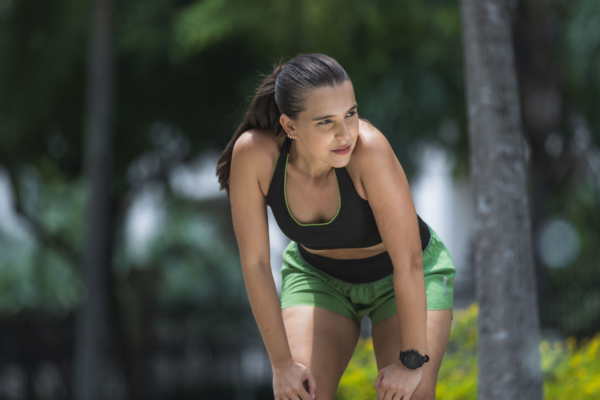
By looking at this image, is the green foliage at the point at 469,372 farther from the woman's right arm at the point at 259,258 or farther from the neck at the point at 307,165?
the neck at the point at 307,165

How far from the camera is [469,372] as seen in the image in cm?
520

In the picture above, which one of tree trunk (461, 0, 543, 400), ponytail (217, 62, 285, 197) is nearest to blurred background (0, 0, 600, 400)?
tree trunk (461, 0, 543, 400)

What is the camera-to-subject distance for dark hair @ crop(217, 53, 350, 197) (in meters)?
2.09

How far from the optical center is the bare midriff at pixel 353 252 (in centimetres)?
246

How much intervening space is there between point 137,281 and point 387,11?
6.09 meters

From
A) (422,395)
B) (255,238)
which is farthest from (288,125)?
(422,395)

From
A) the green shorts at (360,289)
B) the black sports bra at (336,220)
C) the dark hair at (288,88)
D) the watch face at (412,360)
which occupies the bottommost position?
→ the watch face at (412,360)

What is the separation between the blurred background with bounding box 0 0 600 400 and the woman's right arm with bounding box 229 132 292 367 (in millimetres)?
3814

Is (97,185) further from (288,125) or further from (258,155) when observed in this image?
(288,125)

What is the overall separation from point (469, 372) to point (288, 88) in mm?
3770

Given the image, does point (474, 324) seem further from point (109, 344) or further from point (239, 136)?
point (109, 344)

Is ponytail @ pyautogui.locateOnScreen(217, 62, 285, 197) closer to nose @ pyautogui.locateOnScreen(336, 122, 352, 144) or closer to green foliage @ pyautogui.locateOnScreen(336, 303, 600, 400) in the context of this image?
nose @ pyautogui.locateOnScreen(336, 122, 352, 144)

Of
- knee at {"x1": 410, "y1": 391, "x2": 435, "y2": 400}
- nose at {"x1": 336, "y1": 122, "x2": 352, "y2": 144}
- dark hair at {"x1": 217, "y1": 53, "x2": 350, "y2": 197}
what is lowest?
knee at {"x1": 410, "y1": 391, "x2": 435, "y2": 400}

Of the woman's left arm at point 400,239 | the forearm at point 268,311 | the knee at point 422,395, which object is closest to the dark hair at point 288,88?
the woman's left arm at point 400,239
